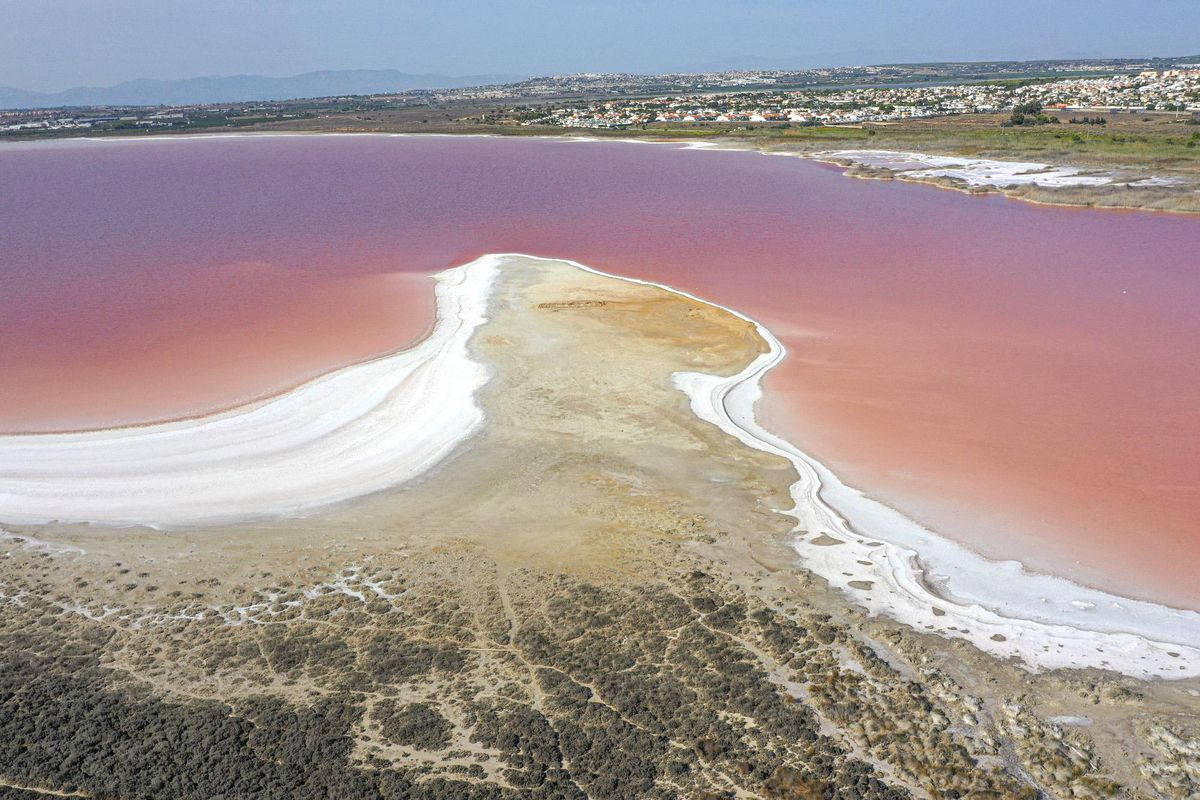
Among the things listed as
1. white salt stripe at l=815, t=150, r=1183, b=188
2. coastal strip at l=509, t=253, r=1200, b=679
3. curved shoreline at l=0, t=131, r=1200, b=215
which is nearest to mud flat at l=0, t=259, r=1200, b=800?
coastal strip at l=509, t=253, r=1200, b=679

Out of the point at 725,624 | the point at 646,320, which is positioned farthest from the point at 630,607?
the point at 646,320

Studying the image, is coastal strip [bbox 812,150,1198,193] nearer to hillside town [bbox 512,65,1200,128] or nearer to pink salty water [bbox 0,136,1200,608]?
pink salty water [bbox 0,136,1200,608]

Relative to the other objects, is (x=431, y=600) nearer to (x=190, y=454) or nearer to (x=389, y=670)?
(x=389, y=670)

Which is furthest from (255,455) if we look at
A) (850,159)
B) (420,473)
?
(850,159)

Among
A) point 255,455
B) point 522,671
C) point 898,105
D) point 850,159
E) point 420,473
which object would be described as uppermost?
point 898,105

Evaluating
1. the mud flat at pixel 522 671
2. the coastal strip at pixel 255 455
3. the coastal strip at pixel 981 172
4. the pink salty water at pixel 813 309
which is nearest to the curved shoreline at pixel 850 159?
the coastal strip at pixel 981 172

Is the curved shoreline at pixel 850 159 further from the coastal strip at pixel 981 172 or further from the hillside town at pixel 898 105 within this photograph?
the hillside town at pixel 898 105

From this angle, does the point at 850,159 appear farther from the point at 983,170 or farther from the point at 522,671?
the point at 522,671
